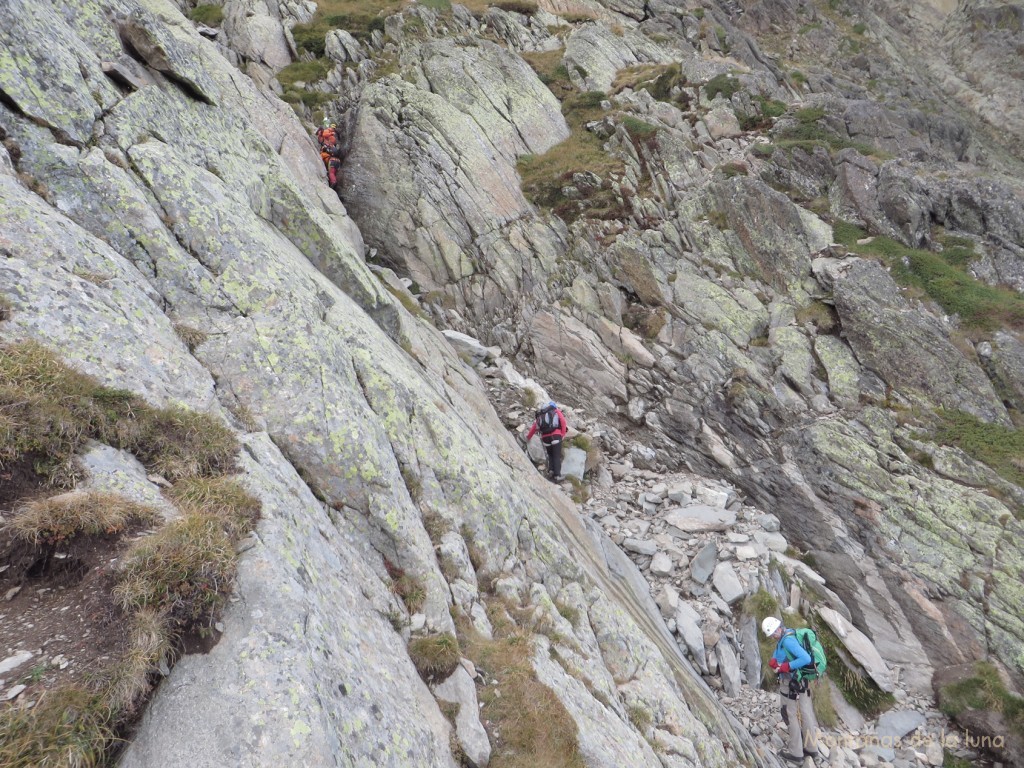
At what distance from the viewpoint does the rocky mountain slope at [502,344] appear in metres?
7.09

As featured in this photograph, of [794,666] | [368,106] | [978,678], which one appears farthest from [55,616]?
[368,106]

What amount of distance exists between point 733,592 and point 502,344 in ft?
47.8

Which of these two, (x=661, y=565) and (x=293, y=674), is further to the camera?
(x=661, y=565)

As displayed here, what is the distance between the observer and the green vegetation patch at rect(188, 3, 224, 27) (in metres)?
32.8

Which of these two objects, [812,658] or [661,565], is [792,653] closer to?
[812,658]

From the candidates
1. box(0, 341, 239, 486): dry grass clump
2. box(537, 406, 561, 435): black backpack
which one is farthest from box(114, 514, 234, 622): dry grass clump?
box(537, 406, 561, 435): black backpack

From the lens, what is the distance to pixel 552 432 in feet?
60.0

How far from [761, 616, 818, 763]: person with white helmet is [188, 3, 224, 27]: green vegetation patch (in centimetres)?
4580

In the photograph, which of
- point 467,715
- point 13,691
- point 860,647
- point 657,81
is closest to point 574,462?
point 860,647

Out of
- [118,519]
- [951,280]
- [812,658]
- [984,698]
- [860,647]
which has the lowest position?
[860,647]

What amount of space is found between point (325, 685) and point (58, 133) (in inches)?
467

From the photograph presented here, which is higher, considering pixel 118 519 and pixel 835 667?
pixel 118 519

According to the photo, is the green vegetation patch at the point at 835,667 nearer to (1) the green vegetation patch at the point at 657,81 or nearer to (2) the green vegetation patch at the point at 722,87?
(1) the green vegetation patch at the point at 657,81

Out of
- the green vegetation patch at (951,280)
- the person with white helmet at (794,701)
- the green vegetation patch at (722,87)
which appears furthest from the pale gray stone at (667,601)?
the green vegetation patch at (722,87)
